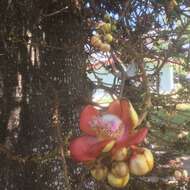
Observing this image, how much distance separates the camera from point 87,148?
0.64 m

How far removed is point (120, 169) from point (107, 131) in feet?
0.17

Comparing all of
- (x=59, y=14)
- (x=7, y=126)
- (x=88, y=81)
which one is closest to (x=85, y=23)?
(x=59, y=14)

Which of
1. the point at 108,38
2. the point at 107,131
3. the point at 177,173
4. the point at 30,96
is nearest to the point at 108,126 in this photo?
the point at 107,131

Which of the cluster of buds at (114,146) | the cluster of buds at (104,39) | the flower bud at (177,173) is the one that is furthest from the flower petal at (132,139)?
the flower bud at (177,173)

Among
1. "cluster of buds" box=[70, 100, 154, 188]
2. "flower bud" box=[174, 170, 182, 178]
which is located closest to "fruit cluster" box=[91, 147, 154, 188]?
"cluster of buds" box=[70, 100, 154, 188]

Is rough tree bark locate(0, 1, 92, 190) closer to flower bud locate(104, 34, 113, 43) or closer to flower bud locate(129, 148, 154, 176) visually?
flower bud locate(104, 34, 113, 43)

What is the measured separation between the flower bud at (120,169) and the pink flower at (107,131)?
0.05 feet

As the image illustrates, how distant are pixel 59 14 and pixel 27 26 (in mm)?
85

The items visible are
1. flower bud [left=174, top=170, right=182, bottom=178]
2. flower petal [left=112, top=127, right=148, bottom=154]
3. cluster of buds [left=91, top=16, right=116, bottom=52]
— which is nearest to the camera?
flower petal [left=112, top=127, right=148, bottom=154]

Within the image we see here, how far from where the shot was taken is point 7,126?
1043 millimetres

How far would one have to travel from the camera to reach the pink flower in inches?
24.7

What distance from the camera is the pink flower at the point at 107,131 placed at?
63 cm

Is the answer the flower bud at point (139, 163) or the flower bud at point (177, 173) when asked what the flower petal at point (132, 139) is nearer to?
the flower bud at point (139, 163)

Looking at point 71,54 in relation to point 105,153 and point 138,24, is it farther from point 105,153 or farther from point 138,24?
point 105,153
